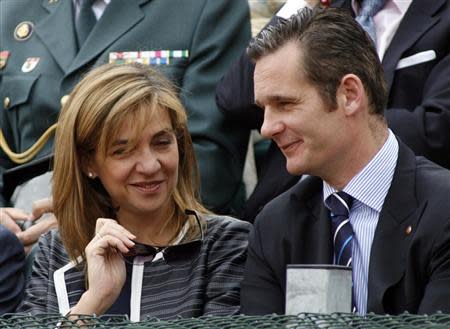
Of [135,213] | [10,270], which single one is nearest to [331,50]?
[135,213]

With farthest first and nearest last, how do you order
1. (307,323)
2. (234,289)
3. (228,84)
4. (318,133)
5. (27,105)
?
(27,105), (228,84), (234,289), (318,133), (307,323)

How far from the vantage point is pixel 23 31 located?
18.4 feet

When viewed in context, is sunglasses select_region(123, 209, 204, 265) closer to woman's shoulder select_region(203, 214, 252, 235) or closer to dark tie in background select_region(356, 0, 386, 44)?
woman's shoulder select_region(203, 214, 252, 235)

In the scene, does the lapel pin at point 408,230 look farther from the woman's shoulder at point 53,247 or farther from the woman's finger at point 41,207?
the woman's finger at point 41,207

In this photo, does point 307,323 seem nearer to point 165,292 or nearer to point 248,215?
point 165,292

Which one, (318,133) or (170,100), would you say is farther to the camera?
(170,100)

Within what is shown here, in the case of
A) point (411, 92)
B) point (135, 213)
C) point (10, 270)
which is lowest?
point (10, 270)

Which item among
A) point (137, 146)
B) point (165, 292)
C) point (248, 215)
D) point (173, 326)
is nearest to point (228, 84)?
point (248, 215)

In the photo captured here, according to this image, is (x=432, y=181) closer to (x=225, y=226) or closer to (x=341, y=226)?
(x=341, y=226)

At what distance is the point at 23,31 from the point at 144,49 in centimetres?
67

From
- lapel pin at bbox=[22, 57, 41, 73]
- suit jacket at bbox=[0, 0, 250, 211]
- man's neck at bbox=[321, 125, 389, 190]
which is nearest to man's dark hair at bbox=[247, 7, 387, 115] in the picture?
man's neck at bbox=[321, 125, 389, 190]

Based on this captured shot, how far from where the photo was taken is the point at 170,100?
426 cm

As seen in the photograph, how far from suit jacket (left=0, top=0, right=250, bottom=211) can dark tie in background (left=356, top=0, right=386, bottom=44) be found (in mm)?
681

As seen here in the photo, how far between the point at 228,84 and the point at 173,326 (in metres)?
2.28
